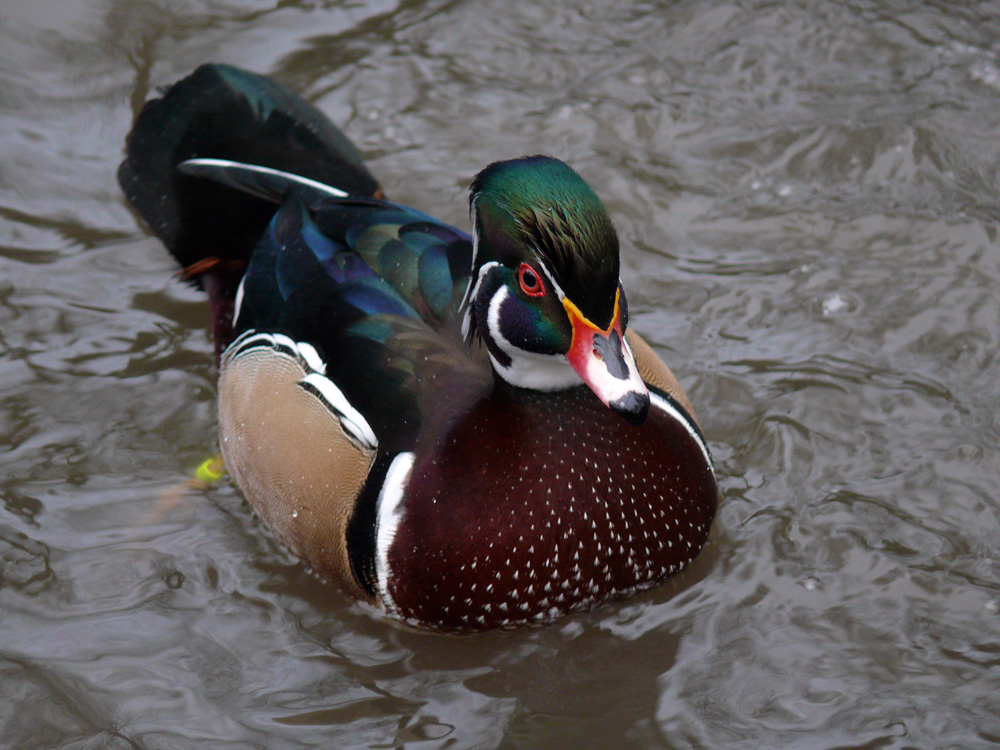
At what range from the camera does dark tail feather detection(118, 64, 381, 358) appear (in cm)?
481

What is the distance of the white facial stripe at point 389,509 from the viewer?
3604 millimetres

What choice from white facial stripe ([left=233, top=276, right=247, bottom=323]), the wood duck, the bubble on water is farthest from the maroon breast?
the bubble on water

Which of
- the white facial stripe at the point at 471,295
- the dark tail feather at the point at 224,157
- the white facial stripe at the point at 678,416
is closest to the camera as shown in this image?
the white facial stripe at the point at 471,295

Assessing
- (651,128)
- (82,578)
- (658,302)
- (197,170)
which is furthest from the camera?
(651,128)

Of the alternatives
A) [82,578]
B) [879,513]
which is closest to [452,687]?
[82,578]

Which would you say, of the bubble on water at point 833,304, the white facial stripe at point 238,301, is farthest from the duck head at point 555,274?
the bubble on water at point 833,304

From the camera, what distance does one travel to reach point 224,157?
480 cm

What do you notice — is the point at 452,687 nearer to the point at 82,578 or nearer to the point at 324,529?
the point at 324,529

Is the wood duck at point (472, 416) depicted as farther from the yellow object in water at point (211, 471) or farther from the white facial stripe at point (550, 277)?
the yellow object in water at point (211, 471)

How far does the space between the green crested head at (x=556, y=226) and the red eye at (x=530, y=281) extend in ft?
0.10

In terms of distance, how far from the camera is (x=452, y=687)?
3701 mm

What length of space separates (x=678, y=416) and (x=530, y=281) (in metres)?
0.89

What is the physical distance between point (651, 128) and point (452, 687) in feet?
11.4

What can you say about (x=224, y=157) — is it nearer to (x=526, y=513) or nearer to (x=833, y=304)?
(x=526, y=513)
